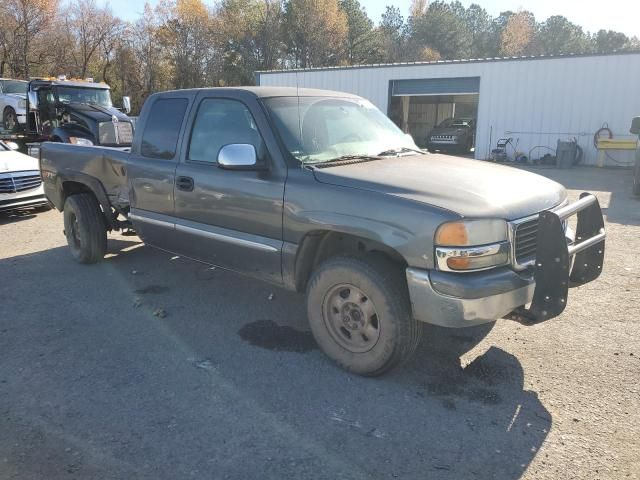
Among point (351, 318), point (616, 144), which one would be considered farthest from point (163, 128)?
point (616, 144)

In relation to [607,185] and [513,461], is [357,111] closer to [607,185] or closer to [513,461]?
[513,461]

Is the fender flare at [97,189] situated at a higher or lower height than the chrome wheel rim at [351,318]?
higher

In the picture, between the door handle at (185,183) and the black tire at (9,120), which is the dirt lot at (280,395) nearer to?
the door handle at (185,183)

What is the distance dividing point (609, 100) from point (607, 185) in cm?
665

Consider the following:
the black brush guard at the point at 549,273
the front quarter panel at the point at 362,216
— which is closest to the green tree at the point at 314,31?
the front quarter panel at the point at 362,216

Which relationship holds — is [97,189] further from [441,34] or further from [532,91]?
[441,34]

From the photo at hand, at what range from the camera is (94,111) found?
48.9 feet

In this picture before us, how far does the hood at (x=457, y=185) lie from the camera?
10.4 feet

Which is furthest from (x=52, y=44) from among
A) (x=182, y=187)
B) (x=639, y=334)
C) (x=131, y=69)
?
(x=639, y=334)

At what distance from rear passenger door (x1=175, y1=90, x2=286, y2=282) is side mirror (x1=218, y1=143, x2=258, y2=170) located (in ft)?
0.26

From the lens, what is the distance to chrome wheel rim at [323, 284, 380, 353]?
137 inches

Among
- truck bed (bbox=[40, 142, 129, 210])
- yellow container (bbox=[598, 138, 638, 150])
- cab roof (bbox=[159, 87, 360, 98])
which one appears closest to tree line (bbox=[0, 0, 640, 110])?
yellow container (bbox=[598, 138, 638, 150])

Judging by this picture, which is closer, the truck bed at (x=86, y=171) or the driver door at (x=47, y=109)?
the truck bed at (x=86, y=171)

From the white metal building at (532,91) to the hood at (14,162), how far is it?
12451mm
